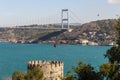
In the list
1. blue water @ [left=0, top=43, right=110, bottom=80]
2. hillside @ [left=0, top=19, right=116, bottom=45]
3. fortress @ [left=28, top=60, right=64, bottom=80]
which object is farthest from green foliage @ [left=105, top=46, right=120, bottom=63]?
hillside @ [left=0, top=19, right=116, bottom=45]

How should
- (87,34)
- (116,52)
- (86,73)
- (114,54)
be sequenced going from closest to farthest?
(86,73)
(116,52)
(114,54)
(87,34)

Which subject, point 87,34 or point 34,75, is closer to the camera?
point 34,75

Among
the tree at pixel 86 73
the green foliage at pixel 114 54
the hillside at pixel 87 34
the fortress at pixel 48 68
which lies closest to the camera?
the tree at pixel 86 73

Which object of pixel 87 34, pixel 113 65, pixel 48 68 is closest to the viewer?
pixel 113 65

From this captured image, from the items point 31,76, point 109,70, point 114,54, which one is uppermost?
point 114,54

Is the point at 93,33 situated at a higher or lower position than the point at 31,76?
lower

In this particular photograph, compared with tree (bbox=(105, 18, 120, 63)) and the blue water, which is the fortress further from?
the blue water

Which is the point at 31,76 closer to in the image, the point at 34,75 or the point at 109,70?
the point at 34,75

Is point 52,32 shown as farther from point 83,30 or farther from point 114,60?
point 114,60

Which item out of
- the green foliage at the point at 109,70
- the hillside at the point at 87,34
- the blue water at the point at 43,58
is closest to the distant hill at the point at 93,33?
the hillside at the point at 87,34

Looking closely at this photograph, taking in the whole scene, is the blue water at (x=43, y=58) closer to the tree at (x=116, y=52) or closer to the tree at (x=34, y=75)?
the tree at (x=34, y=75)

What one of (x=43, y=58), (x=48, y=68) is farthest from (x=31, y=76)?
(x=43, y=58)

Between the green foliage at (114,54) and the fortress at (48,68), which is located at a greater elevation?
the green foliage at (114,54)
